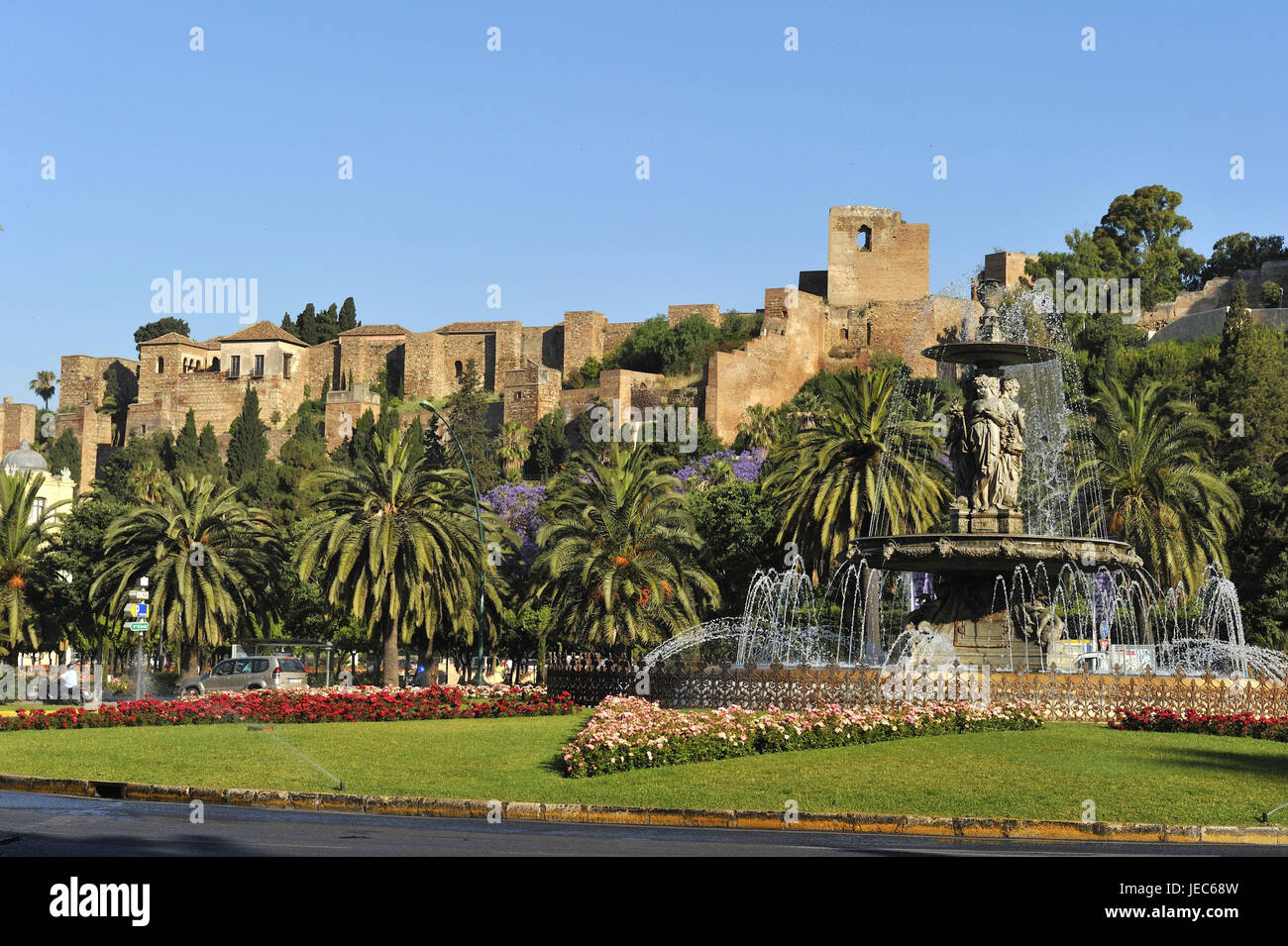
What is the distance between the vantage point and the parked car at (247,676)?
4328cm

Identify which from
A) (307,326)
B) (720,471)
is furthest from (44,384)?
(720,471)

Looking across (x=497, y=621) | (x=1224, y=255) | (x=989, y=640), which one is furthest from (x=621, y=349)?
(x=989, y=640)

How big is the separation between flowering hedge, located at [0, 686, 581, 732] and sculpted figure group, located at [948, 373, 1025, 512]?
7.26 metres

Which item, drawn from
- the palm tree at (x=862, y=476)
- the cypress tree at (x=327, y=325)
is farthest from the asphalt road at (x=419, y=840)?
the cypress tree at (x=327, y=325)

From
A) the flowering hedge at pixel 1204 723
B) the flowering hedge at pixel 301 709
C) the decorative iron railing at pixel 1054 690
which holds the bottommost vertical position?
the flowering hedge at pixel 301 709

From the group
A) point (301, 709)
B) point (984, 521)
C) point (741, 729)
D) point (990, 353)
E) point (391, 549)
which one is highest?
point (990, 353)

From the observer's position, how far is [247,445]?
118 metres

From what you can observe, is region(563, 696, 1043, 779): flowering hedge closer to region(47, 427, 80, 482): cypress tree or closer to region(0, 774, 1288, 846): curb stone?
region(0, 774, 1288, 846): curb stone

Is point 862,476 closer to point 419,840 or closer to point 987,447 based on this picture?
point 987,447

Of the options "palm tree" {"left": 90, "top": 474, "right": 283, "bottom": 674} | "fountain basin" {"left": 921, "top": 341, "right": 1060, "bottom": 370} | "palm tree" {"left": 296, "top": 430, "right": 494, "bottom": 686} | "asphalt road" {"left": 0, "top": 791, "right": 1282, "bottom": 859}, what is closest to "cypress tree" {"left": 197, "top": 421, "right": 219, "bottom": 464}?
"palm tree" {"left": 90, "top": 474, "right": 283, "bottom": 674}

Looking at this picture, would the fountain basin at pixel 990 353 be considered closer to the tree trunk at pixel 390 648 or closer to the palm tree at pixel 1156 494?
the palm tree at pixel 1156 494

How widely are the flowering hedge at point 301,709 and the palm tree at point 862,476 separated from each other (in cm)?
1253

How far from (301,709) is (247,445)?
312 feet

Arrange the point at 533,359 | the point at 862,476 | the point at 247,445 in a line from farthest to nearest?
1. the point at 533,359
2. the point at 247,445
3. the point at 862,476
